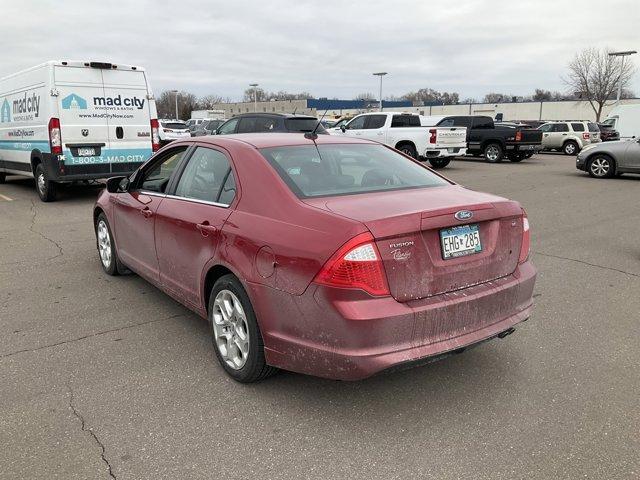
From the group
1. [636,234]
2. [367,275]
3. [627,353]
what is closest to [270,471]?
[367,275]

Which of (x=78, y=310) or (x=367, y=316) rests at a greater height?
(x=367, y=316)

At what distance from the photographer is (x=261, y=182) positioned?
337cm

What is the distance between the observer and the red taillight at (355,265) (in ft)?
8.92

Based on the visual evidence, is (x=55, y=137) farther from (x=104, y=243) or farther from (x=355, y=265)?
(x=355, y=265)

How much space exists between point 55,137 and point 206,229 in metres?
7.76

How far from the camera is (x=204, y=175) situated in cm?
398

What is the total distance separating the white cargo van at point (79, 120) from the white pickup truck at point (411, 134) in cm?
778

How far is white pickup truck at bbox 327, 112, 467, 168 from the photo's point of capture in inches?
701

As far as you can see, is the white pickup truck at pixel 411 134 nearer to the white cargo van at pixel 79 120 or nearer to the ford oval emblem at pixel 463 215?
the white cargo van at pixel 79 120

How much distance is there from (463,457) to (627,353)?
6.27 feet

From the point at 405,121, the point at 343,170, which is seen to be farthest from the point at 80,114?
the point at 405,121

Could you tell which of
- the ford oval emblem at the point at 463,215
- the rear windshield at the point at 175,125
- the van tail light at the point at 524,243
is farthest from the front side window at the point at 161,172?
the rear windshield at the point at 175,125

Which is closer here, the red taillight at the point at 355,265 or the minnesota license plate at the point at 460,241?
the red taillight at the point at 355,265

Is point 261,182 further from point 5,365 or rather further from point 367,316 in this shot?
point 5,365
